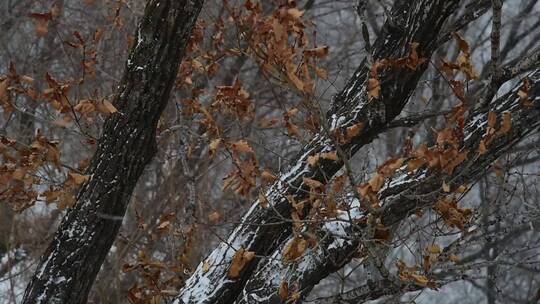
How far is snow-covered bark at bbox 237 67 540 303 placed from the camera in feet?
11.2

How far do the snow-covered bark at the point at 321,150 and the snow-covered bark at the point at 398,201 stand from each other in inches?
5.8

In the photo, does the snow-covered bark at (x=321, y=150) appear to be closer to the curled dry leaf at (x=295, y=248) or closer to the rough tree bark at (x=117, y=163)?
the curled dry leaf at (x=295, y=248)

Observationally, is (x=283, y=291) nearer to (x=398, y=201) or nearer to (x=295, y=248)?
(x=295, y=248)

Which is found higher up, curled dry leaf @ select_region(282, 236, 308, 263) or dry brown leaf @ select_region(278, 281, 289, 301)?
curled dry leaf @ select_region(282, 236, 308, 263)

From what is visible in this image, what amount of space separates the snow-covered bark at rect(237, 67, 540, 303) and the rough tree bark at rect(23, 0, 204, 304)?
854 mm

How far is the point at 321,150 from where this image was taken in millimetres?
3844

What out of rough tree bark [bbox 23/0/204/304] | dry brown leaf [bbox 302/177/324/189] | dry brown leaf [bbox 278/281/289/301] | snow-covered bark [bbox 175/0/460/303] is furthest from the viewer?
snow-covered bark [bbox 175/0/460/303]

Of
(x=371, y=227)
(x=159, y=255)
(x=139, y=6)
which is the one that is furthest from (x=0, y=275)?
(x=371, y=227)

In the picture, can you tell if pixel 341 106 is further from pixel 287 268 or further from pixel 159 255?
pixel 159 255

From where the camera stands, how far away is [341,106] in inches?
158

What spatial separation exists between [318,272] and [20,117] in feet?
22.9

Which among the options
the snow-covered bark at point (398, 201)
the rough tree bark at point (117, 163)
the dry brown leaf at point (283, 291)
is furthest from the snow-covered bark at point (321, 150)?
the rough tree bark at point (117, 163)

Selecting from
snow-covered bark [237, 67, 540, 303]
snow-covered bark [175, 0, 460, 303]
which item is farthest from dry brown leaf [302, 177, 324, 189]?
snow-covered bark [175, 0, 460, 303]

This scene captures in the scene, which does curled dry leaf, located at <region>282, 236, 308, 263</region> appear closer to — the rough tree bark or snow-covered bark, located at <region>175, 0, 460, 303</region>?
snow-covered bark, located at <region>175, 0, 460, 303</region>
